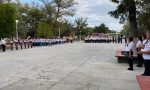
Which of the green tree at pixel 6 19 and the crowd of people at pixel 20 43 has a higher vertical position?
the green tree at pixel 6 19

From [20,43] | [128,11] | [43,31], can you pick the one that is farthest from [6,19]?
[43,31]

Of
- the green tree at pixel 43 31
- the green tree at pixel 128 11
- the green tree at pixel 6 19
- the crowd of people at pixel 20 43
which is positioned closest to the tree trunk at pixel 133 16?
the green tree at pixel 128 11

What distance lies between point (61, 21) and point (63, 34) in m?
15.5

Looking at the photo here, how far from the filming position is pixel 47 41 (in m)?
81.6

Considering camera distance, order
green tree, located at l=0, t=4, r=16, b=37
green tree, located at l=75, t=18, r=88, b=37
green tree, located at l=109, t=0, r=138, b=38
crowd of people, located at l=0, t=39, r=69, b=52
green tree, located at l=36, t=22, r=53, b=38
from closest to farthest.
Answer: green tree, located at l=109, t=0, r=138, b=38
crowd of people, located at l=0, t=39, r=69, b=52
green tree, located at l=0, t=4, r=16, b=37
green tree, located at l=36, t=22, r=53, b=38
green tree, located at l=75, t=18, r=88, b=37

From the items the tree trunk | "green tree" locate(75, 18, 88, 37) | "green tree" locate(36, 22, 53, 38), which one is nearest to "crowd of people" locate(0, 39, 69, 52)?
"green tree" locate(36, 22, 53, 38)

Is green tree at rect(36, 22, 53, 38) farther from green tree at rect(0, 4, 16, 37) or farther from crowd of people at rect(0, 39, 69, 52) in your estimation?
green tree at rect(0, 4, 16, 37)

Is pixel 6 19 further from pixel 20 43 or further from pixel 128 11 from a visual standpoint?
pixel 128 11

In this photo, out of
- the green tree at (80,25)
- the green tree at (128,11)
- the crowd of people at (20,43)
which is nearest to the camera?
the green tree at (128,11)

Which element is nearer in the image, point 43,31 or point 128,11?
point 128,11

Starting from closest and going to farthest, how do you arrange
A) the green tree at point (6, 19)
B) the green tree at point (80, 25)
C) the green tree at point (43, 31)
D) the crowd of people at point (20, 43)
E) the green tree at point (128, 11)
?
the green tree at point (128, 11) → the crowd of people at point (20, 43) → the green tree at point (6, 19) → the green tree at point (43, 31) → the green tree at point (80, 25)

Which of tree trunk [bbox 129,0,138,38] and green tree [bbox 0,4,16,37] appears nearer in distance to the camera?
tree trunk [bbox 129,0,138,38]

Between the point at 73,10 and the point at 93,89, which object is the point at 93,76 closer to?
the point at 93,89

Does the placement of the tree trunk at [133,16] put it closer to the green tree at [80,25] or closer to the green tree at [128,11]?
the green tree at [128,11]
